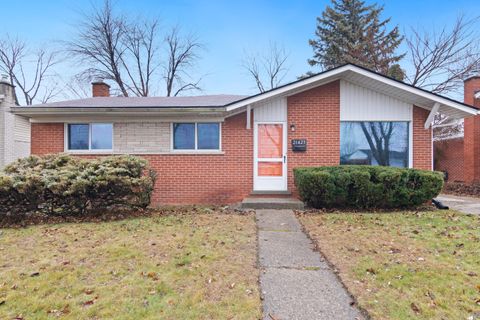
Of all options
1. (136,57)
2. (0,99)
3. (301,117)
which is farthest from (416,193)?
(136,57)

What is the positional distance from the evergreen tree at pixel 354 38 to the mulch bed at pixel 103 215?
21325 mm

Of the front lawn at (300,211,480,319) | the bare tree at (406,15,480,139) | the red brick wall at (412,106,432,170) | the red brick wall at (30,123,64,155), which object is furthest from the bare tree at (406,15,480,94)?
the red brick wall at (30,123,64,155)

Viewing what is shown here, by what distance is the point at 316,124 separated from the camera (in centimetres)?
892

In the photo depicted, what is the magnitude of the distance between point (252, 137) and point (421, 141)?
5240 millimetres

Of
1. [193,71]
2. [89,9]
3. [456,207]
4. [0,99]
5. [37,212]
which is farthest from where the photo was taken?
[193,71]

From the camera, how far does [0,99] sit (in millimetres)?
13078

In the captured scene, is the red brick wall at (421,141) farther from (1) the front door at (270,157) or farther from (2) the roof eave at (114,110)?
(2) the roof eave at (114,110)

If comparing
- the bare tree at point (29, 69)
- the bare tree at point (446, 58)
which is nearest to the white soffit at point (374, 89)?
the bare tree at point (446, 58)

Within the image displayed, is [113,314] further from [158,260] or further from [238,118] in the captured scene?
[238,118]

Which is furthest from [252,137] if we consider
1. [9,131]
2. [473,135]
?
[473,135]

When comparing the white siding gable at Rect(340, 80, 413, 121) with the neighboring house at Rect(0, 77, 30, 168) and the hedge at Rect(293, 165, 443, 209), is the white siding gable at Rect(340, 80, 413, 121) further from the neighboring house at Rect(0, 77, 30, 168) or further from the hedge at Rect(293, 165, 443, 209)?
the neighboring house at Rect(0, 77, 30, 168)

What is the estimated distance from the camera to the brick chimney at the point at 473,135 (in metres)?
13.8

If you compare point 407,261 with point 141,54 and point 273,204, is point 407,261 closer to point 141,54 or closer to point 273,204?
point 273,204

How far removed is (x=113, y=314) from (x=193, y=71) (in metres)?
27.0
